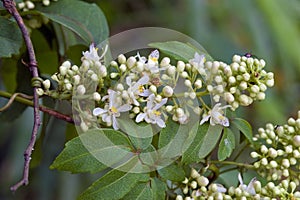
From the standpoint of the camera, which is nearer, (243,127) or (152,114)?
(152,114)

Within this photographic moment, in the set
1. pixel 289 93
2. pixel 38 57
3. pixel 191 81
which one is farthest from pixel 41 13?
pixel 289 93

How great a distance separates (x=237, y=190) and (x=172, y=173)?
0.12 m

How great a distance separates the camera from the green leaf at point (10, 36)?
3.29 ft

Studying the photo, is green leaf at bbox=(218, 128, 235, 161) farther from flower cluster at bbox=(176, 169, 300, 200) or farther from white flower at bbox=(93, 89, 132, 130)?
white flower at bbox=(93, 89, 132, 130)

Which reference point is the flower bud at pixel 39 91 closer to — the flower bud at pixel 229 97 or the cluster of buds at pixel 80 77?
the cluster of buds at pixel 80 77

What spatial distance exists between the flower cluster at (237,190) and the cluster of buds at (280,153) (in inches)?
1.1

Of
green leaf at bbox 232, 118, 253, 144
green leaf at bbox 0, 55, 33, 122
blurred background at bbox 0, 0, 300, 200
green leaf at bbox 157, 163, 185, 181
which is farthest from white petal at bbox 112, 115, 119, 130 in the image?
blurred background at bbox 0, 0, 300, 200

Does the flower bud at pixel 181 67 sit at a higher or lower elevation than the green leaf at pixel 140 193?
higher

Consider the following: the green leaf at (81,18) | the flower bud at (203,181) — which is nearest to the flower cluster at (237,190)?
the flower bud at (203,181)

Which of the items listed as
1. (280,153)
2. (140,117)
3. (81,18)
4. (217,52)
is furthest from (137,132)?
(217,52)

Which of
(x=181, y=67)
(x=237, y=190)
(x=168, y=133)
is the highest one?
(x=181, y=67)

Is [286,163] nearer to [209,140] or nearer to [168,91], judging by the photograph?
[209,140]

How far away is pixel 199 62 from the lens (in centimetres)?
92

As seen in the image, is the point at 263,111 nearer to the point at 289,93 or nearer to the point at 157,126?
the point at 289,93
